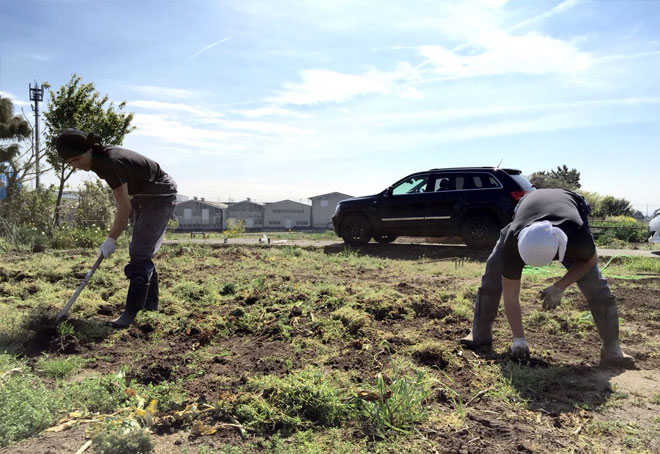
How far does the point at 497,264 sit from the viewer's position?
12.3 feet

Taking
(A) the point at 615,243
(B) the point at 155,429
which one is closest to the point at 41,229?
(B) the point at 155,429

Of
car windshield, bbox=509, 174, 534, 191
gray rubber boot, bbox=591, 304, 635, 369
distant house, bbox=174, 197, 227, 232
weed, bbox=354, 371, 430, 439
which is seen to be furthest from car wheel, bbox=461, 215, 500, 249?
distant house, bbox=174, 197, 227, 232

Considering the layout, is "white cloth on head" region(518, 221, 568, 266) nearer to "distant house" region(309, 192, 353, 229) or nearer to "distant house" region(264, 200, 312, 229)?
"distant house" region(264, 200, 312, 229)

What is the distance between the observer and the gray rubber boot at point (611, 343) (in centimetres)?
335

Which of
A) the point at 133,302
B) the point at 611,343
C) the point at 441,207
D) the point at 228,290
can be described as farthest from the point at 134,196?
the point at 441,207

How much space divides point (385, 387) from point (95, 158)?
3.08 meters

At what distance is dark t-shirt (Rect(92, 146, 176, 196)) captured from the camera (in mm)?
4004

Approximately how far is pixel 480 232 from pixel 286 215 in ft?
83.9

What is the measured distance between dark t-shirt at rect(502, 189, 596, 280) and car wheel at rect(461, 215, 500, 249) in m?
6.11

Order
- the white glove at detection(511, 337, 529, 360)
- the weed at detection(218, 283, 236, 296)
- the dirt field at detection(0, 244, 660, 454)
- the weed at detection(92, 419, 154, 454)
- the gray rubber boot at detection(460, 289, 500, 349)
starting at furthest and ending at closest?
the weed at detection(218, 283, 236, 296) < the gray rubber boot at detection(460, 289, 500, 349) < the white glove at detection(511, 337, 529, 360) < the dirt field at detection(0, 244, 660, 454) < the weed at detection(92, 419, 154, 454)

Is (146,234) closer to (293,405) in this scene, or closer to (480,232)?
(293,405)

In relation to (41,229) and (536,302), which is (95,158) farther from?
(41,229)

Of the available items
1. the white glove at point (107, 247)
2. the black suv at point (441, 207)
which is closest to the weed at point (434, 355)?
the white glove at point (107, 247)

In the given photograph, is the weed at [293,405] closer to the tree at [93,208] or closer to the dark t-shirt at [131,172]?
the dark t-shirt at [131,172]
